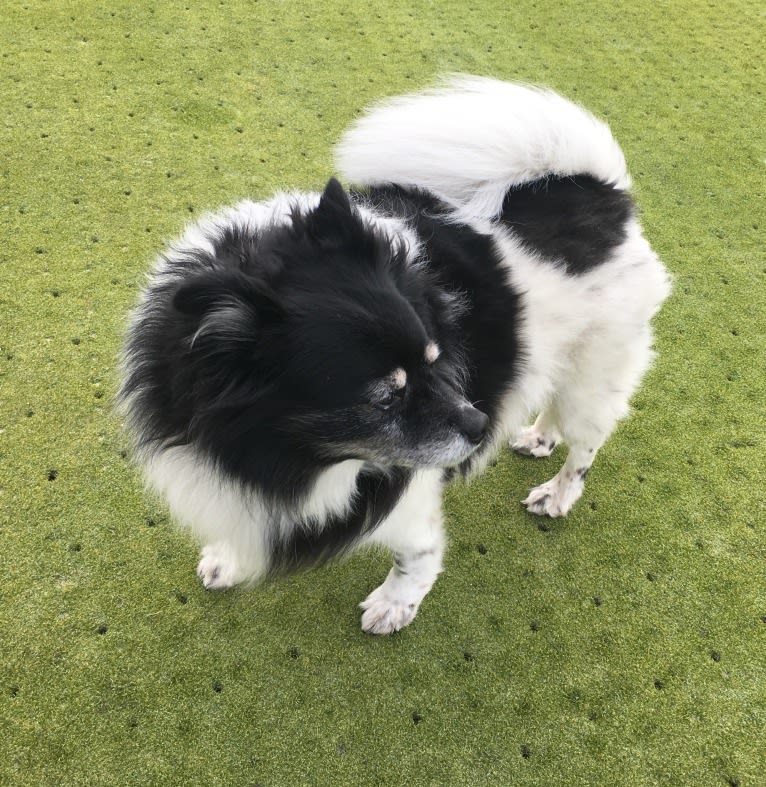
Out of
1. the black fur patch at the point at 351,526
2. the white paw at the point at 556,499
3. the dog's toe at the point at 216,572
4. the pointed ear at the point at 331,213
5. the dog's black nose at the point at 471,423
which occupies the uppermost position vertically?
the pointed ear at the point at 331,213

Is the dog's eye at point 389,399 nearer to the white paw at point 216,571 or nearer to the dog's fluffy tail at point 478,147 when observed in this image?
the dog's fluffy tail at point 478,147

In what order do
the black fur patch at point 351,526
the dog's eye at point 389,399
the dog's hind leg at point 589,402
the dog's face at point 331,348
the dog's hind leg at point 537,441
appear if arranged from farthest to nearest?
the dog's hind leg at point 537,441 → the dog's hind leg at point 589,402 → the black fur patch at point 351,526 → the dog's eye at point 389,399 → the dog's face at point 331,348

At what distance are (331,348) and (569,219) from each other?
109 cm

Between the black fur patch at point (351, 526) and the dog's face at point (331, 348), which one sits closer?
the dog's face at point (331, 348)

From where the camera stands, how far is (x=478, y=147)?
1897mm

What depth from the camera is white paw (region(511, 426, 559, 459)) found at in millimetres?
2768

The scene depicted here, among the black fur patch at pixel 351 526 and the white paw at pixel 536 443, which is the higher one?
the black fur patch at pixel 351 526

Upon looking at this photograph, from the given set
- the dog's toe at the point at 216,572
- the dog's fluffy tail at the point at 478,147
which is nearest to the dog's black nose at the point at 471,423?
the dog's fluffy tail at the point at 478,147

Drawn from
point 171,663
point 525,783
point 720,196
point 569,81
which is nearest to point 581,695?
point 525,783

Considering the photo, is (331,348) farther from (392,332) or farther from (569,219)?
(569,219)

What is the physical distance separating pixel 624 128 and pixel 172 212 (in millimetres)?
3459

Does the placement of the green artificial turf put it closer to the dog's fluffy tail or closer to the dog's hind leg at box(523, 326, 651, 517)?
the dog's hind leg at box(523, 326, 651, 517)

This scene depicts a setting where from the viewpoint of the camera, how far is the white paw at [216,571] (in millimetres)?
2139

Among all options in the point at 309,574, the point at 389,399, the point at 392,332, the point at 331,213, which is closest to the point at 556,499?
the point at 309,574
